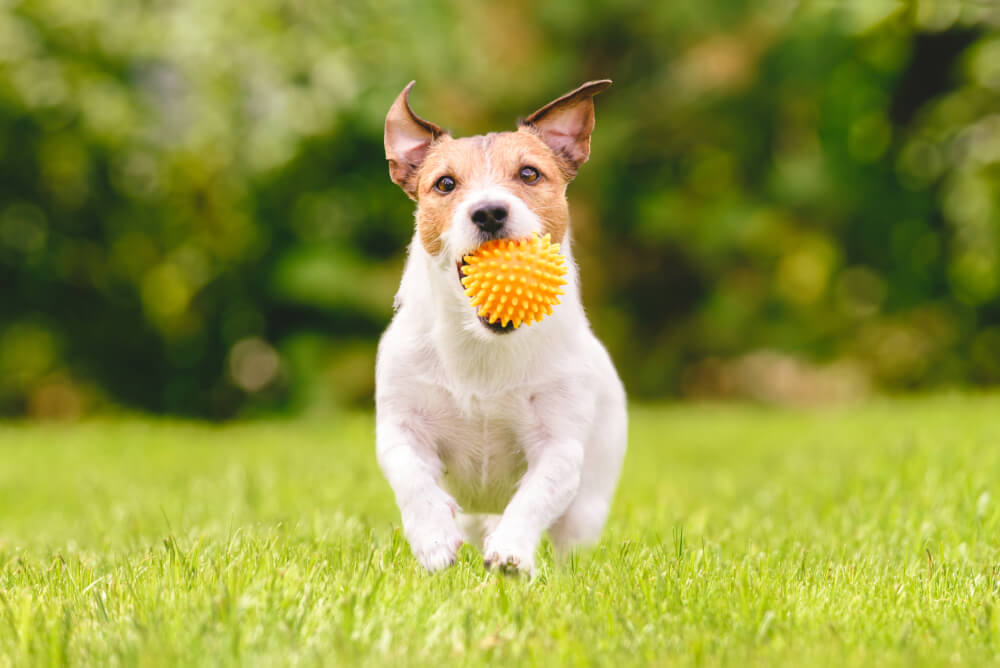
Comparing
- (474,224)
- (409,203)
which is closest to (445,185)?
(474,224)

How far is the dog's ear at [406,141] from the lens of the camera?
12.4 feet

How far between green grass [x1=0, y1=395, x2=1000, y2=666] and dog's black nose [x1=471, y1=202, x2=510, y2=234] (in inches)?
42.3

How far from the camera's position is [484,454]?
12.0 ft

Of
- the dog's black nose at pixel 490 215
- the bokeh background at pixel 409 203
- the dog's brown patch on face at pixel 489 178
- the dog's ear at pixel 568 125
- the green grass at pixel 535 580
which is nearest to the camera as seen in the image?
the green grass at pixel 535 580

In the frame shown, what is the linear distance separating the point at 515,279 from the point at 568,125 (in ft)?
2.74

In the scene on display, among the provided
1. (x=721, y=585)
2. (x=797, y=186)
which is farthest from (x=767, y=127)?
(x=721, y=585)

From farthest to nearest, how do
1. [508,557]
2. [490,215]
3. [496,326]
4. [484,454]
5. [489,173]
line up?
1. [484,454]
2. [489,173]
3. [496,326]
4. [490,215]
5. [508,557]

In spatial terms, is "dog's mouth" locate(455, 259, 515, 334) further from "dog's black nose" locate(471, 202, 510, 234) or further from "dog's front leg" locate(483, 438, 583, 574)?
"dog's front leg" locate(483, 438, 583, 574)

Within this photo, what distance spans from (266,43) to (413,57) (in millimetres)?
1601

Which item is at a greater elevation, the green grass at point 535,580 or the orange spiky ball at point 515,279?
the orange spiky ball at point 515,279

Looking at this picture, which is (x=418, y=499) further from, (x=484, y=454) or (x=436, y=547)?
(x=484, y=454)

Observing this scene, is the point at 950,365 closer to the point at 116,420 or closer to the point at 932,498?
the point at 932,498

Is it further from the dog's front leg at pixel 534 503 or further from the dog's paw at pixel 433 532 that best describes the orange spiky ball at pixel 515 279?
the dog's paw at pixel 433 532

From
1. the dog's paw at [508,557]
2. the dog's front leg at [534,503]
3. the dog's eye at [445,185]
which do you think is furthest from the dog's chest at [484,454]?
the dog's eye at [445,185]
